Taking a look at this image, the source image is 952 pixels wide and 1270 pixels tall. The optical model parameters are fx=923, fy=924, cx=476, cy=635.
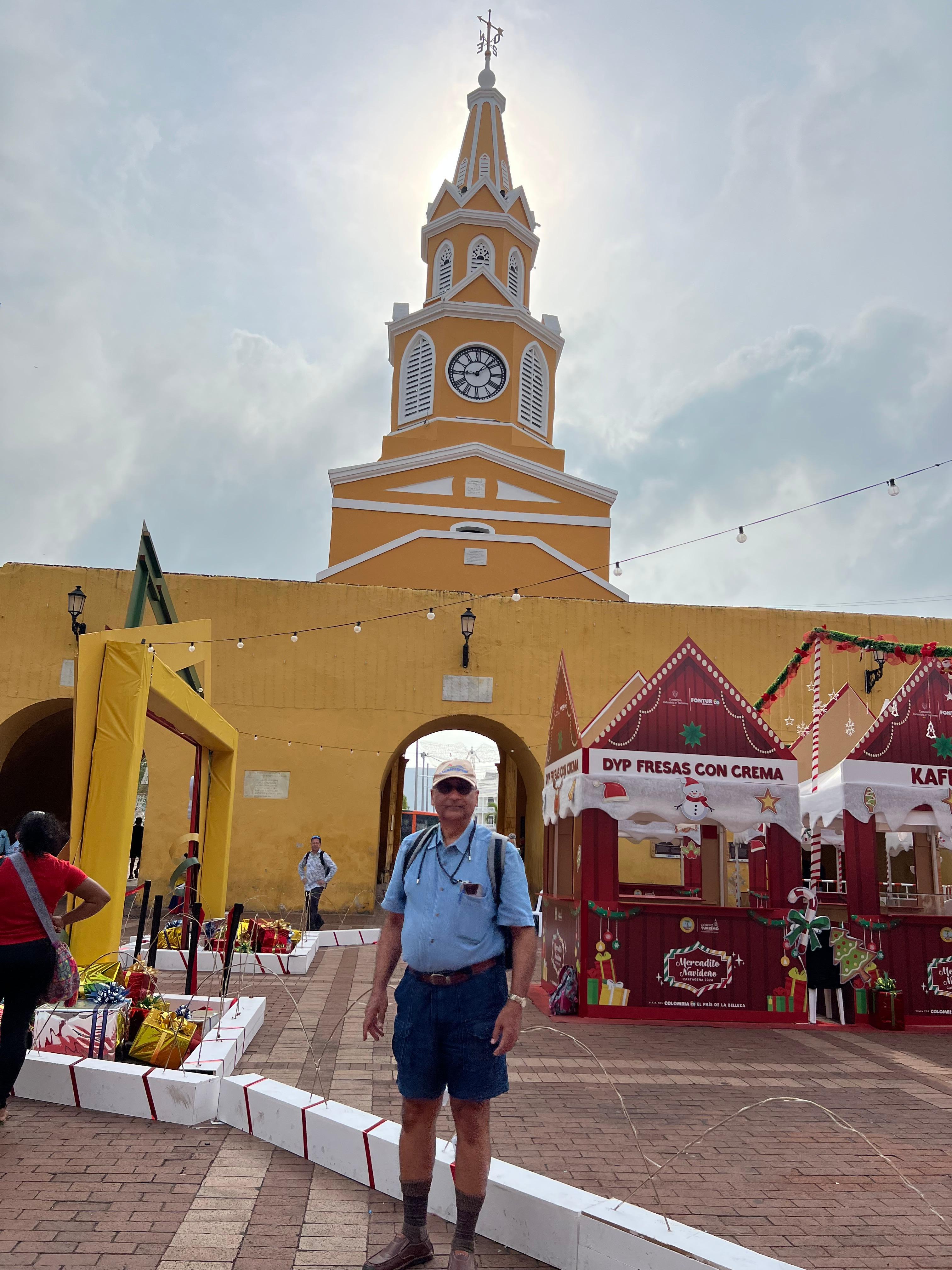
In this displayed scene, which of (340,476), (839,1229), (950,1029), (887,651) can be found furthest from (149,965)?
(340,476)

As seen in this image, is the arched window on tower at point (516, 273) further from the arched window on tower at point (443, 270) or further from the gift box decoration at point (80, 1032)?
the gift box decoration at point (80, 1032)

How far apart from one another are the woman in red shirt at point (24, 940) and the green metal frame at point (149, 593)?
141 inches

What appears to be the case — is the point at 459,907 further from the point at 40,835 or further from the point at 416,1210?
the point at 40,835

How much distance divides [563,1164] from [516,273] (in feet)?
90.2

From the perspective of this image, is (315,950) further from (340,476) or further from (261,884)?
(340,476)

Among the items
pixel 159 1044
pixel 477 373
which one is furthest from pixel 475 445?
pixel 159 1044

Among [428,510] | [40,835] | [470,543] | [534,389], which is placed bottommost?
[40,835]

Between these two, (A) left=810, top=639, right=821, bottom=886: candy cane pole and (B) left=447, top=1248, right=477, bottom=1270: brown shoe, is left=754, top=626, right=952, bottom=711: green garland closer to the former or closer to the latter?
(A) left=810, top=639, right=821, bottom=886: candy cane pole

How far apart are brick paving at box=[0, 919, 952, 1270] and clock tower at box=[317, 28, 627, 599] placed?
52.2 ft

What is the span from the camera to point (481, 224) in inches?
1099

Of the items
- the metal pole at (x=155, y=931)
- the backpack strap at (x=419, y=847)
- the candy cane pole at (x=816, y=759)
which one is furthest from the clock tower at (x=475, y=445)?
the backpack strap at (x=419, y=847)

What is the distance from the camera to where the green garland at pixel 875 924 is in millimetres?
8805

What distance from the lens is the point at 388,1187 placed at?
3.87m

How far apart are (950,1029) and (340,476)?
18.8m
